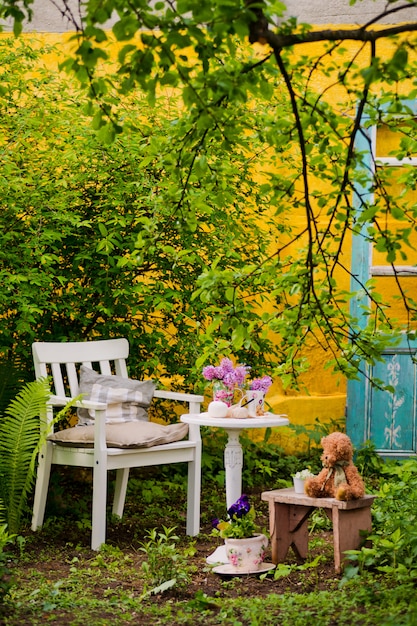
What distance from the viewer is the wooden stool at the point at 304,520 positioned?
4.00 metres

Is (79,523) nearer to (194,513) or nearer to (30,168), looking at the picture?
(194,513)

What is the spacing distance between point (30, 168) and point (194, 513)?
2.14m

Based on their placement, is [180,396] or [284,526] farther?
[180,396]

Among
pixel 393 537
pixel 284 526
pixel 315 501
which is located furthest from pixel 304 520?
pixel 393 537

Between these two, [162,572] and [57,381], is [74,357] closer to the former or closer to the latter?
[57,381]

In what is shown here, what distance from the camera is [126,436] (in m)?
4.63

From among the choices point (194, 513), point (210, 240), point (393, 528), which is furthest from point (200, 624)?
point (210, 240)

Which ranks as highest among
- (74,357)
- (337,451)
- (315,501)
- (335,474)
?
(74,357)

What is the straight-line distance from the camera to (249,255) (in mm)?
5840

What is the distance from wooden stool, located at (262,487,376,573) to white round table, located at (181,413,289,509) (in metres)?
0.45

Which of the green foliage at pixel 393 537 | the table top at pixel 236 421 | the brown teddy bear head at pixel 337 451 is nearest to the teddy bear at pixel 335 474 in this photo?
the brown teddy bear head at pixel 337 451

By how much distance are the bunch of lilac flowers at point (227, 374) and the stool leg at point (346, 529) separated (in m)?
1.01

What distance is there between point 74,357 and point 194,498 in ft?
3.39

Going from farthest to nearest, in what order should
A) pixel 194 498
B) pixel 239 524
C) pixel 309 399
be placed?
pixel 309 399 < pixel 194 498 < pixel 239 524
